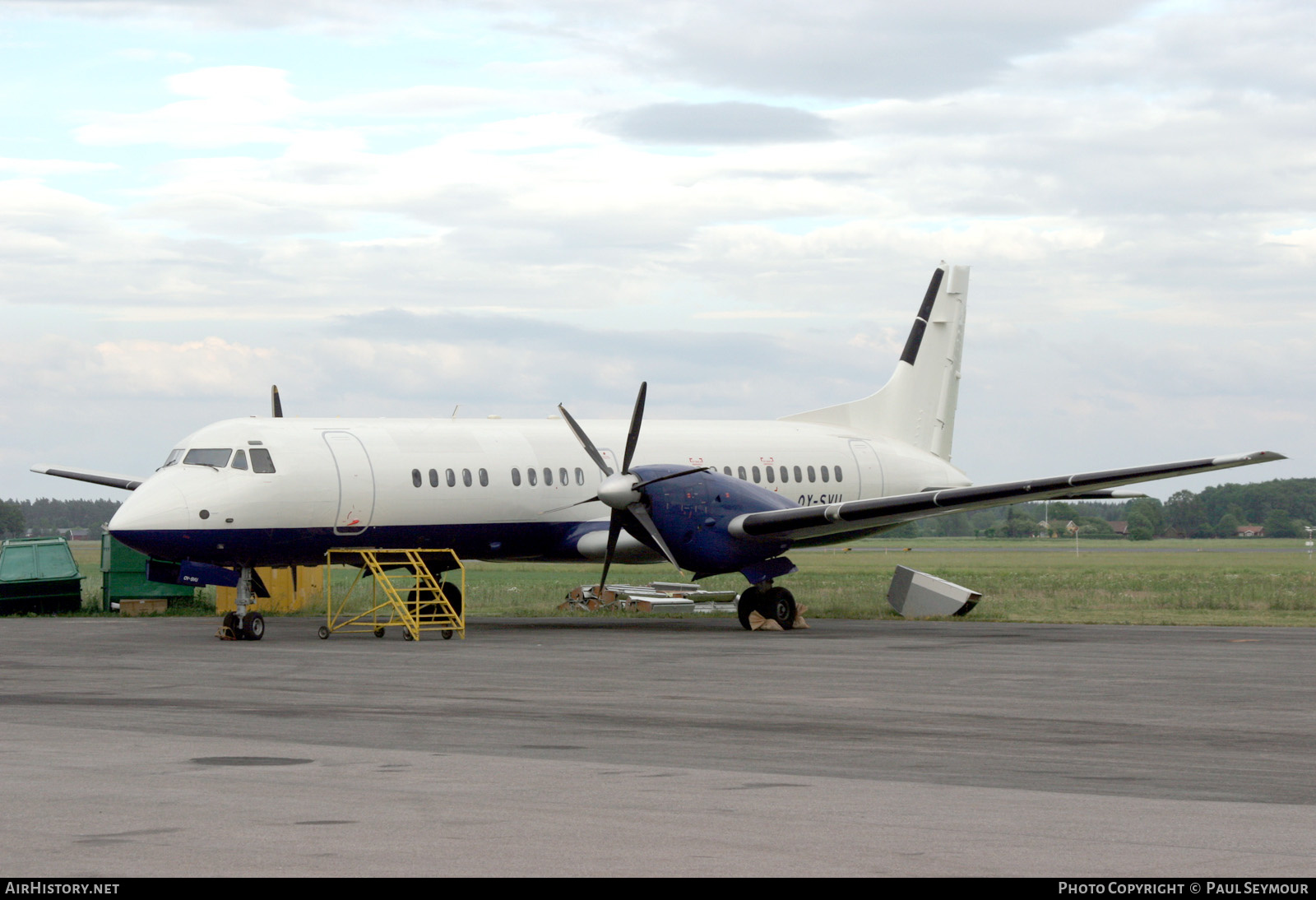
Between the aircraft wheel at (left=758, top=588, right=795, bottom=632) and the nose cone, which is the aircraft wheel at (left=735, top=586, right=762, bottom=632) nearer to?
the aircraft wheel at (left=758, top=588, right=795, bottom=632)

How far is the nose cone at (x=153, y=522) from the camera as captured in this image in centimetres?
2317

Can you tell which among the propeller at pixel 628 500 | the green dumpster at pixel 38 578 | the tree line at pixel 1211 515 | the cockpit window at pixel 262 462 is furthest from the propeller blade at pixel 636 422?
the tree line at pixel 1211 515

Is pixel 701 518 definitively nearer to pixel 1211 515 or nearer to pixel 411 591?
pixel 411 591

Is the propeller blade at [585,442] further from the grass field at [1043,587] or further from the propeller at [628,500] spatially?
the grass field at [1043,587]

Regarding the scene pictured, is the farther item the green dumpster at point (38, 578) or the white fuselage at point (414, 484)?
the green dumpster at point (38, 578)

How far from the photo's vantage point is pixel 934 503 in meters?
26.0

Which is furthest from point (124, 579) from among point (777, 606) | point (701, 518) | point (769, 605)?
point (777, 606)

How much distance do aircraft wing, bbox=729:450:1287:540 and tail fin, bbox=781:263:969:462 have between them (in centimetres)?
773

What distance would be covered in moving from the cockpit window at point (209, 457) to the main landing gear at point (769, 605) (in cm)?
912

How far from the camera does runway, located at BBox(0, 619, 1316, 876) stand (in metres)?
7.72

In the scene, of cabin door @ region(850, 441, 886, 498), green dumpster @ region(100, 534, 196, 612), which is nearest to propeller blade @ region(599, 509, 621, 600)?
cabin door @ region(850, 441, 886, 498)


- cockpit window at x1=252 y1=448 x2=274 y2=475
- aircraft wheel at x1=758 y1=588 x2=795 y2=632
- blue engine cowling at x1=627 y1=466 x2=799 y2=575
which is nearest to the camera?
cockpit window at x1=252 y1=448 x2=274 y2=475

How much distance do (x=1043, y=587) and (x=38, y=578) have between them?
27.8m

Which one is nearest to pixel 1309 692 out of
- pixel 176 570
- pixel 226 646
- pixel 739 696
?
pixel 739 696
